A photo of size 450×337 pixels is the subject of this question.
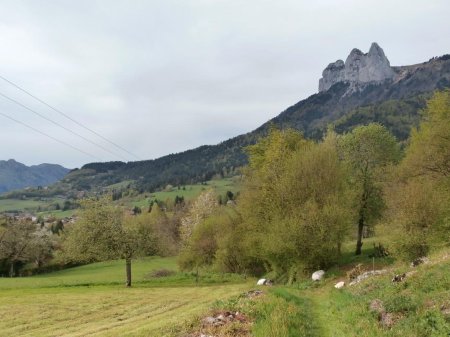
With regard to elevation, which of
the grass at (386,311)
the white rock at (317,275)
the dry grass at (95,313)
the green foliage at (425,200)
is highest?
the green foliage at (425,200)

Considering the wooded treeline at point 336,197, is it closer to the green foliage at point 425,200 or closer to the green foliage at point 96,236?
the green foliage at point 425,200

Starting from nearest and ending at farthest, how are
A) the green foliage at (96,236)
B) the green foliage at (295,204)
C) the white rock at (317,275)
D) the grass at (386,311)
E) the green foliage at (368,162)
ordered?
the grass at (386,311), the white rock at (317,275), the green foliage at (295,204), the green foliage at (368,162), the green foliage at (96,236)

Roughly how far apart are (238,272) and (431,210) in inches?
1365

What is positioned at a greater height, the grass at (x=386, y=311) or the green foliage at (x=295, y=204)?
the green foliage at (x=295, y=204)

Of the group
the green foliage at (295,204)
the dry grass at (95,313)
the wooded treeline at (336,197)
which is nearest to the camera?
the dry grass at (95,313)

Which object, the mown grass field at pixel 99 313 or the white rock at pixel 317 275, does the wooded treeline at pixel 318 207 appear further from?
the mown grass field at pixel 99 313

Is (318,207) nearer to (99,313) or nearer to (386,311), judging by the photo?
(99,313)

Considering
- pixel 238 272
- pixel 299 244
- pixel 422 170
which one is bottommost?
pixel 238 272

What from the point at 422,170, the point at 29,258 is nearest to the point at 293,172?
the point at 422,170

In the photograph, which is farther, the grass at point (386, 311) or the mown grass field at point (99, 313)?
the mown grass field at point (99, 313)

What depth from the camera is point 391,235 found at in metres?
40.9

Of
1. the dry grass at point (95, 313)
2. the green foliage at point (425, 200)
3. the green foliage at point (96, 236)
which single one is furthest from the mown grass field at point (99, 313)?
the green foliage at point (425, 200)

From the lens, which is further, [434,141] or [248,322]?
[434,141]

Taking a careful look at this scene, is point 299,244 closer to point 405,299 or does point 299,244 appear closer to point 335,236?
point 335,236
